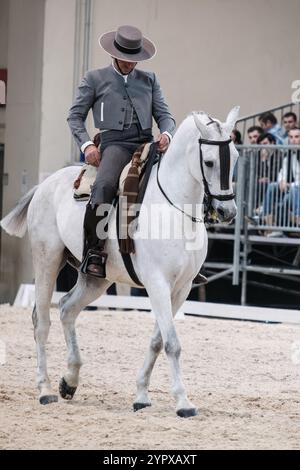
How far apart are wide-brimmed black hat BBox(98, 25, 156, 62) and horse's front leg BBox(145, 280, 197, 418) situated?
173 cm

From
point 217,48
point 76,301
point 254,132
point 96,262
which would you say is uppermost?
point 217,48

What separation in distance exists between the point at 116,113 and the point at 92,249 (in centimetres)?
100

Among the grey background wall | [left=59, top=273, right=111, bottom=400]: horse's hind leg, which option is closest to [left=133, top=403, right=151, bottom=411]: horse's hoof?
[left=59, top=273, right=111, bottom=400]: horse's hind leg

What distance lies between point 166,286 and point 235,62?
8181 millimetres

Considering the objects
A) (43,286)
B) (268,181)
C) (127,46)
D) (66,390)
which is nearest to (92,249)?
(43,286)

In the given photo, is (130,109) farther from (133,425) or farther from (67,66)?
(67,66)

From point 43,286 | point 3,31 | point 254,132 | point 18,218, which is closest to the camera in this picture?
point 43,286

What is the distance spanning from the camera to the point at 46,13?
1434cm

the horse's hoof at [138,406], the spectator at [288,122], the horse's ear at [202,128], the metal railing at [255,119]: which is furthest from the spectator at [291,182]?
the horse's hoof at [138,406]

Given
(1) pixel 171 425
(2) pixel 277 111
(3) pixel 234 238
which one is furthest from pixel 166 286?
(2) pixel 277 111

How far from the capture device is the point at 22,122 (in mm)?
14414

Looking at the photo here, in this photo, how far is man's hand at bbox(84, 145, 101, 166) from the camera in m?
7.57

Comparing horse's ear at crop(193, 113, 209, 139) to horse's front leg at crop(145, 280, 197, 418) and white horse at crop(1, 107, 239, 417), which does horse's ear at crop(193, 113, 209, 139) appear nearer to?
white horse at crop(1, 107, 239, 417)

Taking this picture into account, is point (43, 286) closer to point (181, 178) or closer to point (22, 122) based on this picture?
Answer: point (181, 178)
